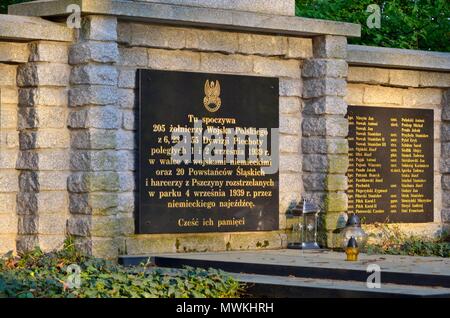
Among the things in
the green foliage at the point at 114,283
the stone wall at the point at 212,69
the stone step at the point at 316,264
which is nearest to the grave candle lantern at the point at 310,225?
the stone wall at the point at 212,69

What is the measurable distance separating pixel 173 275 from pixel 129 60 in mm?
3252

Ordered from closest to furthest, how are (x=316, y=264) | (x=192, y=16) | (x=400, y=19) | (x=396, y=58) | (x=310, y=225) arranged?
1. (x=316, y=264)
2. (x=192, y=16)
3. (x=310, y=225)
4. (x=396, y=58)
5. (x=400, y=19)

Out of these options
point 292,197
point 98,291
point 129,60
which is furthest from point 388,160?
point 98,291

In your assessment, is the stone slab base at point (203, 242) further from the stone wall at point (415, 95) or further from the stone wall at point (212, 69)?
the stone wall at point (415, 95)

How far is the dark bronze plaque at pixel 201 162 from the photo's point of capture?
13.8 m

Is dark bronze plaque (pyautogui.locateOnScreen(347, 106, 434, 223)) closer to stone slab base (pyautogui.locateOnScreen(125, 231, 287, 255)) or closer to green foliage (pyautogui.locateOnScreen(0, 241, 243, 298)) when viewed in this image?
stone slab base (pyautogui.locateOnScreen(125, 231, 287, 255))

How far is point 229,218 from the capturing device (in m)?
14.5

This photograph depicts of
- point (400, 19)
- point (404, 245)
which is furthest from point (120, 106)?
point (400, 19)

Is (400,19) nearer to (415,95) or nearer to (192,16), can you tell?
(415,95)

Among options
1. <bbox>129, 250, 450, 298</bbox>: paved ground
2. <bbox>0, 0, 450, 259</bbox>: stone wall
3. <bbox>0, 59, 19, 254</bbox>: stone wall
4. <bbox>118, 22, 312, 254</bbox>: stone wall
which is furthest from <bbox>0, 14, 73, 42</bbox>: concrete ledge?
<bbox>129, 250, 450, 298</bbox>: paved ground

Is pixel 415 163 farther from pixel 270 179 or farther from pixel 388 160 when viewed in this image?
pixel 270 179

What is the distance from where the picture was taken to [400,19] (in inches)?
825

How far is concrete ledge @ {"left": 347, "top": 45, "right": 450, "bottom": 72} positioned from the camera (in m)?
15.8

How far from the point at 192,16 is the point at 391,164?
4189 mm
